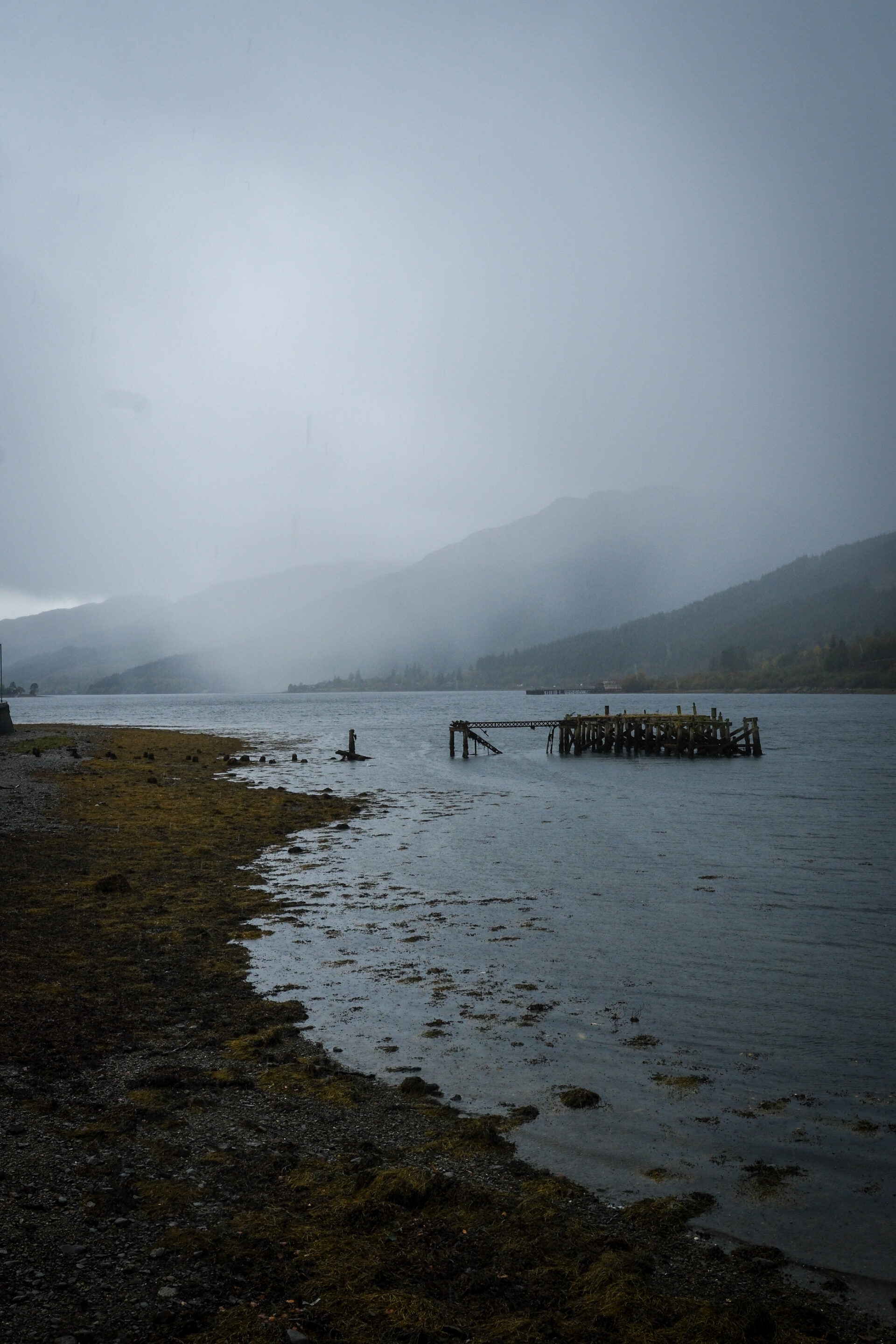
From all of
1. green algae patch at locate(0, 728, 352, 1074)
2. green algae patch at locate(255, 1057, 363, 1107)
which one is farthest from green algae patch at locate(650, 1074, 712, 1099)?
green algae patch at locate(0, 728, 352, 1074)

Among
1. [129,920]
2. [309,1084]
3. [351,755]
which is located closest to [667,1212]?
[309,1084]

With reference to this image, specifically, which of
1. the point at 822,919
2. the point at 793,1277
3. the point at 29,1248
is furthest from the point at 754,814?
the point at 29,1248

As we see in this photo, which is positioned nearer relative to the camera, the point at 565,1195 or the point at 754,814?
the point at 565,1195

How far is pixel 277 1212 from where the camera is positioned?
6035 mm

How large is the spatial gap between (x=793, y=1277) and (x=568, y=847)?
19147mm

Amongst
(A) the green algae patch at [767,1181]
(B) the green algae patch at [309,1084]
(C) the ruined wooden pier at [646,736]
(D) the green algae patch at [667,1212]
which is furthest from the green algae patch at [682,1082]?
(C) the ruined wooden pier at [646,736]

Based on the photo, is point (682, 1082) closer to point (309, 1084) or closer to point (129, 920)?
point (309, 1084)

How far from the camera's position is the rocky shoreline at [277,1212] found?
16.4ft

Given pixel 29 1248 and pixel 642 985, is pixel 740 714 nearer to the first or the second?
pixel 642 985

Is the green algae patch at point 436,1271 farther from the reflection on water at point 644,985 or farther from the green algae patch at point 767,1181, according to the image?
the green algae patch at point 767,1181

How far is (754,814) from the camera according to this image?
3209cm

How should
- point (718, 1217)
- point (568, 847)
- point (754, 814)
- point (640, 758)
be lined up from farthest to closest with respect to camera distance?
point (640, 758)
point (754, 814)
point (568, 847)
point (718, 1217)

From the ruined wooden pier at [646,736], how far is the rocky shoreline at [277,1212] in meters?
50.5

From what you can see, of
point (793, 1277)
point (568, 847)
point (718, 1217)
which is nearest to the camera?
point (793, 1277)
